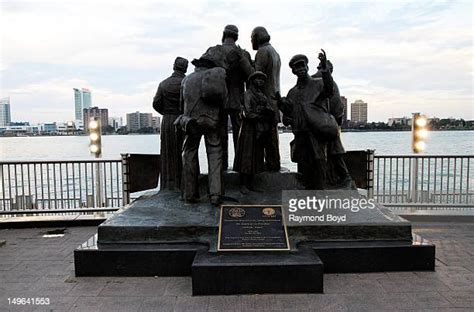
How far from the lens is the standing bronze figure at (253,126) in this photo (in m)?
6.04

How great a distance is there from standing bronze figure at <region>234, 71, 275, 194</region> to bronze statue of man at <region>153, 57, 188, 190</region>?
4.04ft

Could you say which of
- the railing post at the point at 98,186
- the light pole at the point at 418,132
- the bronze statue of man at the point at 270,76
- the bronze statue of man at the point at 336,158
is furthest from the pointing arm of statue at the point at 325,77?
the railing post at the point at 98,186

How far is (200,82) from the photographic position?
586 centimetres

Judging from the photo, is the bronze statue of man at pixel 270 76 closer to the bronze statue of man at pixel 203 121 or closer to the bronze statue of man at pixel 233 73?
the bronze statue of man at pixel 233 73

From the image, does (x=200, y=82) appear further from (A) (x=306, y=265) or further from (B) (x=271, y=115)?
(A) (x=306, y=265)

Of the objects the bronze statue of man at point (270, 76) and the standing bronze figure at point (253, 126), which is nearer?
the standing bronze figure at point (253, 126)

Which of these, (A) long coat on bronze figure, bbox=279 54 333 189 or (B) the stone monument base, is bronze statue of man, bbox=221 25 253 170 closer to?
(A) long coat on bronze figure, bbox=279 54 333 189

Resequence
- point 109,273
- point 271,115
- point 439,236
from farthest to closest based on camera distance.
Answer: point 439,236 → point 271,115 → point 109,273

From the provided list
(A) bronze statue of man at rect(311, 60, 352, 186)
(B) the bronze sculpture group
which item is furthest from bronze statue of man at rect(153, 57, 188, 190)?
(A) bronze statue of man at rect(311, 60, 352, 186)

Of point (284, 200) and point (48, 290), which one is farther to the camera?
point (284, 200)

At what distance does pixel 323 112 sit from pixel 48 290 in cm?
421

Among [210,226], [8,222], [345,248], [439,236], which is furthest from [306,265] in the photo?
[8,222]

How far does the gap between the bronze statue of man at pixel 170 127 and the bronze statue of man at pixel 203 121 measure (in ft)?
2.89

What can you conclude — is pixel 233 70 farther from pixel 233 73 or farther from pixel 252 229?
pixel 252 229
